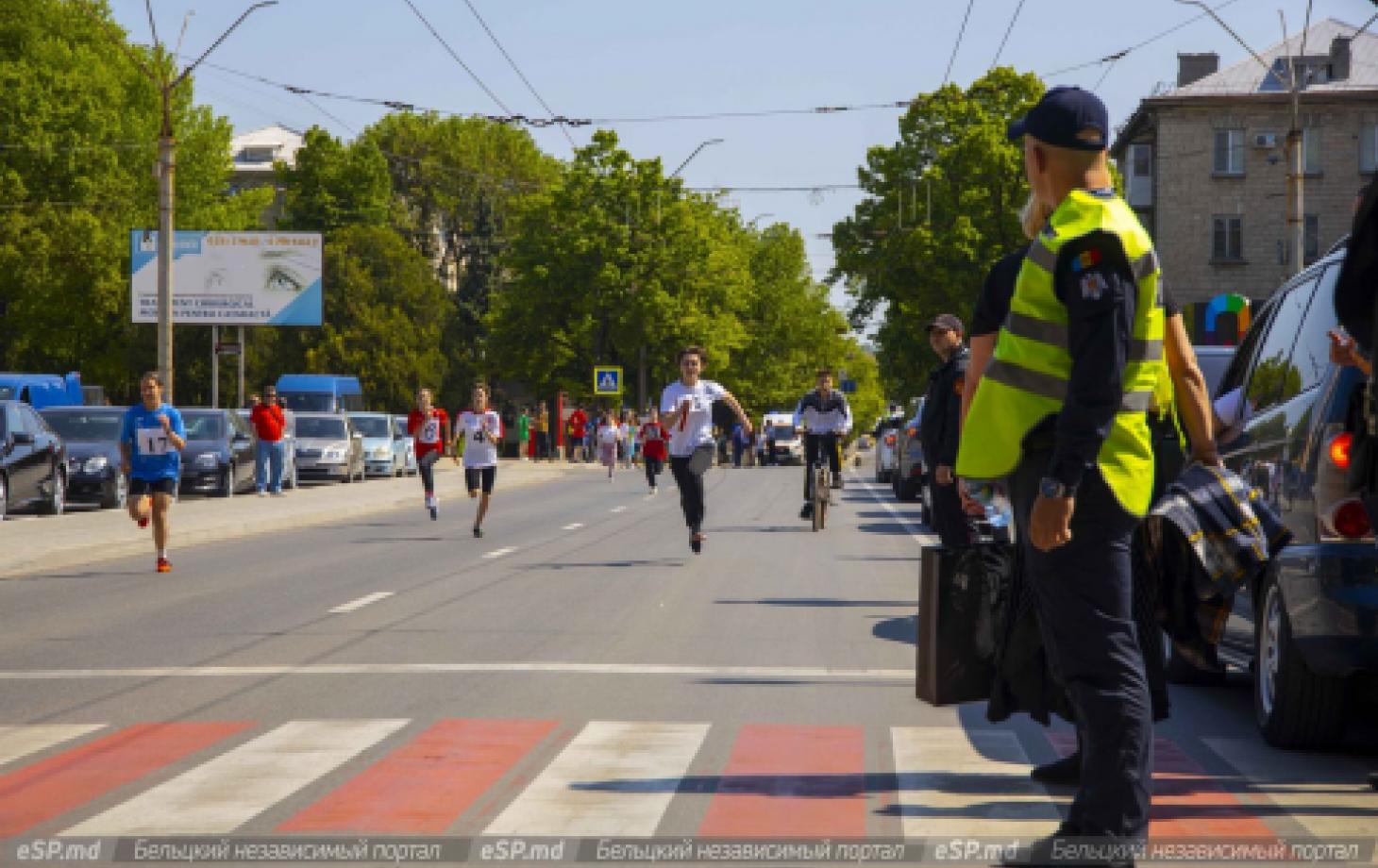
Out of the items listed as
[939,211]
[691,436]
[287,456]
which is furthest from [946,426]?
[939,211]

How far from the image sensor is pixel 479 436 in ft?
75.6

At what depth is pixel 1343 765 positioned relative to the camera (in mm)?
7094

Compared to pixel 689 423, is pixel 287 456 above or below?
below

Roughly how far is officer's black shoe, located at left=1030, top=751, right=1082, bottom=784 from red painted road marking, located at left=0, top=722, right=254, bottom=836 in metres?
3.02

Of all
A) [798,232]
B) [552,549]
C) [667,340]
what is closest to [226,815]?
[552,549]

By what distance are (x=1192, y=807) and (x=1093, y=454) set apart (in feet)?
6.24

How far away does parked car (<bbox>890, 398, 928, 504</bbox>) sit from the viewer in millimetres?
30281

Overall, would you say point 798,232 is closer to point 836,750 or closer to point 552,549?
point 552,549

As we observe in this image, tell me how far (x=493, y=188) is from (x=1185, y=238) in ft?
115

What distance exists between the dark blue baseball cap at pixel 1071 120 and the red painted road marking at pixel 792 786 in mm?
2030

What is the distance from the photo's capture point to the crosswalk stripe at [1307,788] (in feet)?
19.7

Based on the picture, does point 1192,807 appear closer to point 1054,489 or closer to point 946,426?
point 1054,489

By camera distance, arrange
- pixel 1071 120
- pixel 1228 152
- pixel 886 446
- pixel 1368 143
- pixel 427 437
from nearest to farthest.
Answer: pixel 1071 120
pixel 427 437
pixel 886 446
pixel 1368 143
pixel 1228 152

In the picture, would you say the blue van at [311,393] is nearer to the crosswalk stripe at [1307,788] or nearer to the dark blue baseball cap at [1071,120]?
the crosswalk stripe at [1307,788]
